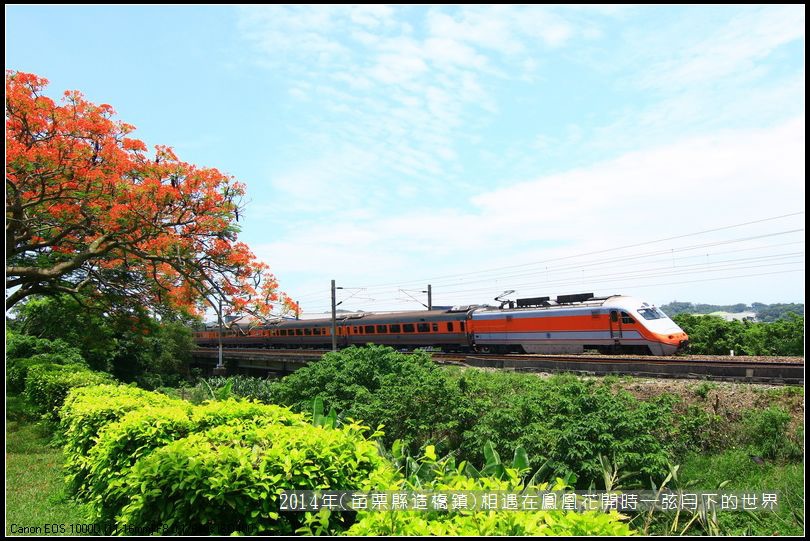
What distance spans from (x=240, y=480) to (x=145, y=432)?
64.7 inches

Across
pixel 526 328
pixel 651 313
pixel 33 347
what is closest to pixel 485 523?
pixel 651 313

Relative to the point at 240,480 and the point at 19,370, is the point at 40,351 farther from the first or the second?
the point at 240,480

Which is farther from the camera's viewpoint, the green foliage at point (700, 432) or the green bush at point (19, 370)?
the green bush at point (19, 370)

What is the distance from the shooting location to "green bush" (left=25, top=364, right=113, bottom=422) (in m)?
11.7

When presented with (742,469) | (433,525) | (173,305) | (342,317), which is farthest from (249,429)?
(342,317)

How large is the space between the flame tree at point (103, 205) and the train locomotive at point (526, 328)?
2418 mm

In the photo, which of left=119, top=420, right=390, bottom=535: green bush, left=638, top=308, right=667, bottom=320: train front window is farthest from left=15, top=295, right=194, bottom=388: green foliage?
left=638, top=308, right=667, bottom=320: train front window

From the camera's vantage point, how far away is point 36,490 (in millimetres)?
7613

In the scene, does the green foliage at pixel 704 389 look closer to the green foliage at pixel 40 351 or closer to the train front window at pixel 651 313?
the train front window at pixel 651 313

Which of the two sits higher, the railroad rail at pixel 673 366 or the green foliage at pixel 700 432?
the railroad rail at pixel 673 366

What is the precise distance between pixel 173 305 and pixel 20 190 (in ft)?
16.4

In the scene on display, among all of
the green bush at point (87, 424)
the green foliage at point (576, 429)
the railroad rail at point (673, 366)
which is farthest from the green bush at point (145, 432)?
the railroad rail at point (673, 366)

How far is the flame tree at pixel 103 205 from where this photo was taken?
37.4ft

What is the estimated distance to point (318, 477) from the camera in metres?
3.60
